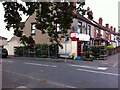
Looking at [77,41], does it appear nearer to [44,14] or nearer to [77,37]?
[77,37]

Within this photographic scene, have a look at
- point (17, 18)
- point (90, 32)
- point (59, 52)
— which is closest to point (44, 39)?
point (59, 52)

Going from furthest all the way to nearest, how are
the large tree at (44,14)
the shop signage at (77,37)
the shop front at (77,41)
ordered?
the shop front at (77,41)
the shop signage at (77,37)
the large tree at (44,14)

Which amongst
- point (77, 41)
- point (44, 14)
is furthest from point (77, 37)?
point (44, 14)

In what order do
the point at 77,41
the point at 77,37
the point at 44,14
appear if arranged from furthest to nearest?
the point at 77,41 < the point at 77,37 < the point at 44,14

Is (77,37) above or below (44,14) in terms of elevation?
above

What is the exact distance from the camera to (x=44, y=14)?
673cm

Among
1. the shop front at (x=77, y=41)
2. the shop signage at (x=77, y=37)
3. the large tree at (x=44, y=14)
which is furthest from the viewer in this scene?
the shop front at (x=77, y=41)

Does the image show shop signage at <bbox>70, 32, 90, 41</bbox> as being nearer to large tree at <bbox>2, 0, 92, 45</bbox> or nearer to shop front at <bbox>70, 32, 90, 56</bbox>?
shop front at <bbox>70, 32, 90, 56</bbox>

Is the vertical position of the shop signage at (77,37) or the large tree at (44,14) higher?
the shop signage at (77,37)

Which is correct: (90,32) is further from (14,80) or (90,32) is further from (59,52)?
(14,80)

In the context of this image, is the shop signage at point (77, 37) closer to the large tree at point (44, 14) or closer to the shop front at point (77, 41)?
the shop front at point (77, 41)

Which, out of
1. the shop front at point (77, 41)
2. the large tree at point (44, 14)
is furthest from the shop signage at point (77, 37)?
the large tree at point (44, 14)

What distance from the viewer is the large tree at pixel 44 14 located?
6679 mm

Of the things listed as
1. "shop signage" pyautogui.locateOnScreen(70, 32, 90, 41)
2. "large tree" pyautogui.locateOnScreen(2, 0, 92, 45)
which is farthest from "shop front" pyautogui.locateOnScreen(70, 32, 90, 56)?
"large tree" pyautogui.locateOnScreen(2, 0, 92, 45)
